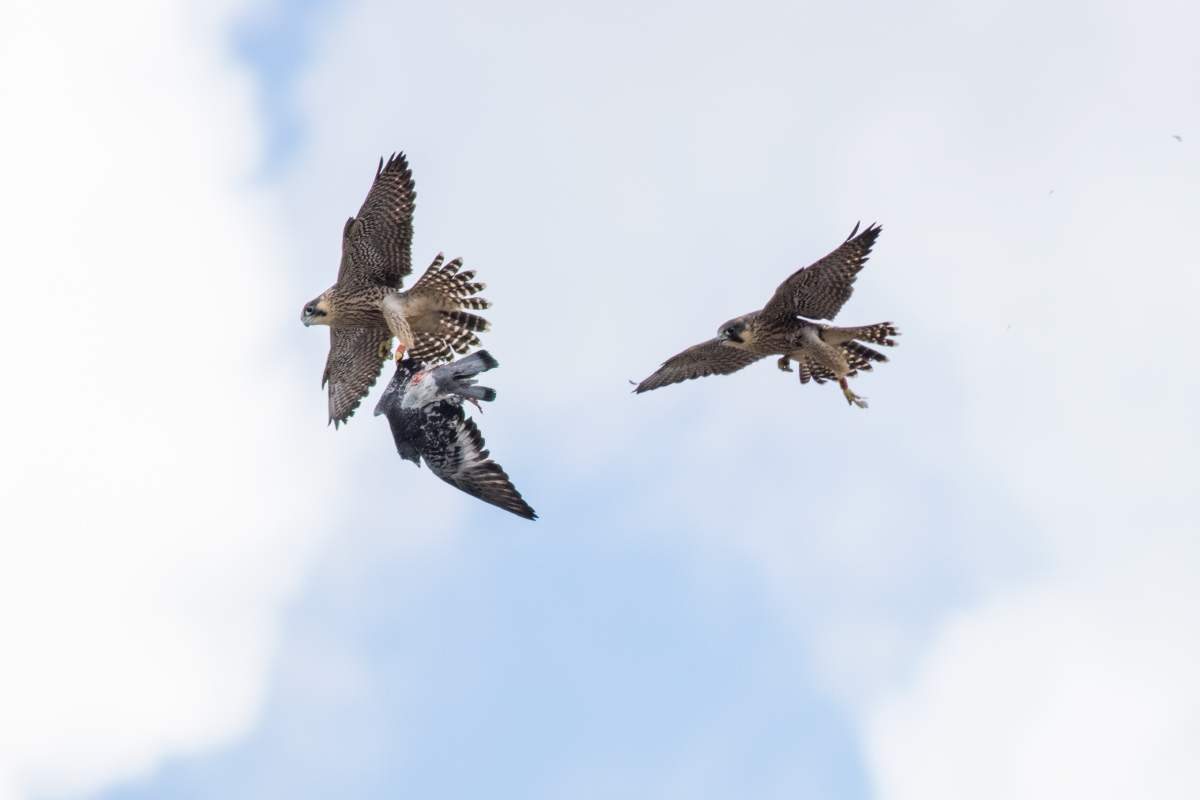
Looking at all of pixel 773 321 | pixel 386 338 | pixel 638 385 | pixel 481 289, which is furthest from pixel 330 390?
pixel 773 321

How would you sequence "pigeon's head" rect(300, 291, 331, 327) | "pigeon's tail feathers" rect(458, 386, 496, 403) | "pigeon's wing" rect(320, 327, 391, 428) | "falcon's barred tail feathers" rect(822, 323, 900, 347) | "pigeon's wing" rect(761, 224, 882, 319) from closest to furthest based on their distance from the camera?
"pigeon's tail feathers" rect(458, 386, 496, 403), "pigeon's wing" rect(761, 224, 882, 319), "falcon's barred tail feathers" rect(822, 323, 900, 347), "pigeon's head" rect(300, 291, 331, 327), "pigeon's wing" rect(320, 327, 391, 428)

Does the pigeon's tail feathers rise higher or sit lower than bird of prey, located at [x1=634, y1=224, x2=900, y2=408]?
lower

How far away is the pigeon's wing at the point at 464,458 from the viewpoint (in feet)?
33.8

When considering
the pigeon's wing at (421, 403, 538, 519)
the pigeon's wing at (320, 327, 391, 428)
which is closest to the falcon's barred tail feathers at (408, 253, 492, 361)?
the pigeon's wing at (320, 327, 391, 428)

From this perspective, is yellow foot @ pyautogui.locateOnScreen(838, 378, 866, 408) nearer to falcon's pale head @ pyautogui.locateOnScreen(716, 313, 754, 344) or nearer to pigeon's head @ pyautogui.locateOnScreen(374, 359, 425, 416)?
falcon's pale head @ pyautogui.locateOnScreen(716, 313, 754, 344)

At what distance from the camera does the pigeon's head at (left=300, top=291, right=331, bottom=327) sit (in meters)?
14.6

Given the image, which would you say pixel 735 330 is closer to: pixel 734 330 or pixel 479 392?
pixel 734 330

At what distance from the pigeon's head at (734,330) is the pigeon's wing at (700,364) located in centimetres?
35

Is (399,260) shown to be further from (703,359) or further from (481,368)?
(481,368)

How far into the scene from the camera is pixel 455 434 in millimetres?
10312

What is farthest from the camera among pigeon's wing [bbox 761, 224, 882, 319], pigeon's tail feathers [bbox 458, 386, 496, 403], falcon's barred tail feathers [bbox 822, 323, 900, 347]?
falcon's barred tail feathers [bbox 822, 323, 900, 347]

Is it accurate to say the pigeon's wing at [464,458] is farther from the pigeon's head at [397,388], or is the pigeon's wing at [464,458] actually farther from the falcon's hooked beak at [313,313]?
the falcon's hooked beak at [313,313]

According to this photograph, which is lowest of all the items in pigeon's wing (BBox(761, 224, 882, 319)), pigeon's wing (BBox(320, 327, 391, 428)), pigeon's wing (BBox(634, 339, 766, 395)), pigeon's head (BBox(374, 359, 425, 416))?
pigeon's head (BBox(374, 359, 425, 416))

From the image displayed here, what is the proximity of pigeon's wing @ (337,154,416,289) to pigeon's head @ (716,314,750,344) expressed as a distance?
3.17 metres
